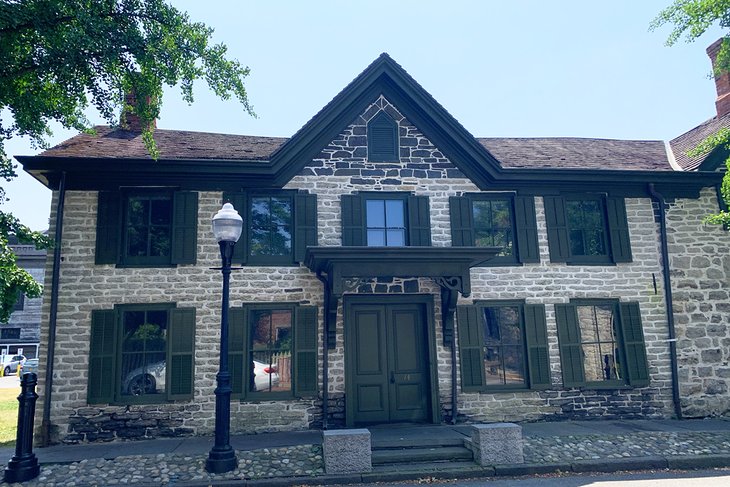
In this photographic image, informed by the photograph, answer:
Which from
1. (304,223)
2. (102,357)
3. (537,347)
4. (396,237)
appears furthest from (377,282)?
(102,357)

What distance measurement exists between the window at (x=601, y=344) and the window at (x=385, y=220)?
3.34 meters

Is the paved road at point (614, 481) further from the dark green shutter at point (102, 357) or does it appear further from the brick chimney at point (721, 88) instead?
the brick chimney at point (721, 88)

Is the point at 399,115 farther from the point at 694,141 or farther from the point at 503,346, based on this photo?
the point at 694,141

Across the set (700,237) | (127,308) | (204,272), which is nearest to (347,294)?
(204,272)

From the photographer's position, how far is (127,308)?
8992mm

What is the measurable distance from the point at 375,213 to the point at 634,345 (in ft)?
19.8

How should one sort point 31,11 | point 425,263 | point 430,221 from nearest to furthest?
point 31,11
point 425,263
point 430,221

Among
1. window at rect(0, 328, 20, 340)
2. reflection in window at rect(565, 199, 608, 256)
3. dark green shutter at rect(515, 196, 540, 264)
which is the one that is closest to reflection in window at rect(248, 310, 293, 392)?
dark green shutter at rect(515, 196, 540, 264)

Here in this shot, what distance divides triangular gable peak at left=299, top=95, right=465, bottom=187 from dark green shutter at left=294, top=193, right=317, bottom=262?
0.58m

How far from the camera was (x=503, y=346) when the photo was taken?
9.83m

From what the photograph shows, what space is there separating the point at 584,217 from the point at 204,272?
26.8 ft

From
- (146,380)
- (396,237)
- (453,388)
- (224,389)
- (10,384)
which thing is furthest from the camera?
(10,384)

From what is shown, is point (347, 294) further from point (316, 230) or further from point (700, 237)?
point (700, 237)

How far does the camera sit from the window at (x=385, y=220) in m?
9.72
